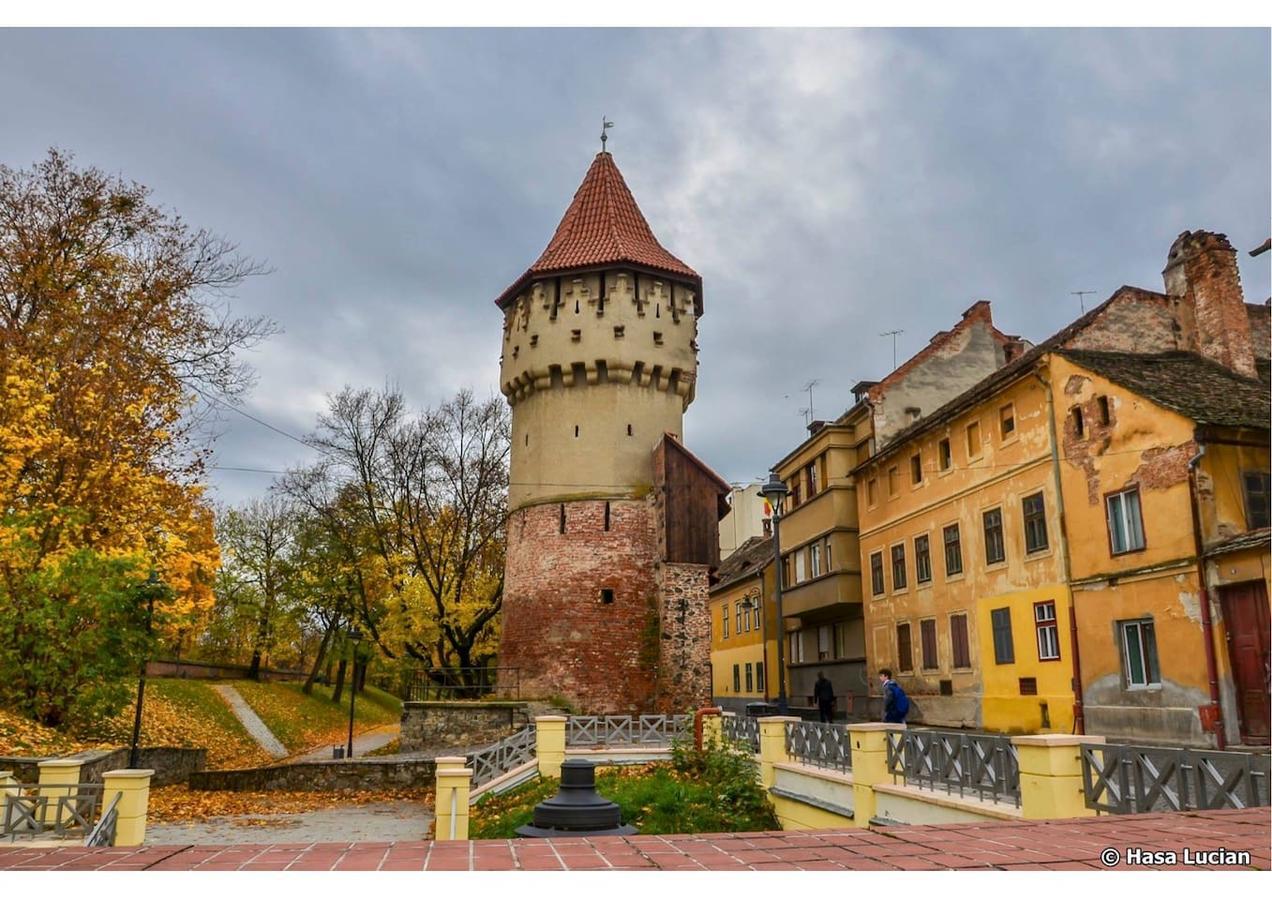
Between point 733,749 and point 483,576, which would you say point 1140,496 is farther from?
point 483,576

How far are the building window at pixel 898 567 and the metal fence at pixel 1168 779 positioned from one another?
58.2ft

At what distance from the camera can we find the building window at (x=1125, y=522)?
18406 mm

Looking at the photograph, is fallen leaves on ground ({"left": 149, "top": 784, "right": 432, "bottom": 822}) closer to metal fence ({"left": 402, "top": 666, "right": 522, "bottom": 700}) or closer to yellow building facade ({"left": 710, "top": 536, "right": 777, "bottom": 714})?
metal fence ({"left": 402, "top": 666, "right": 522, "bottom": 700})

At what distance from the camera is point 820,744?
53.2ft

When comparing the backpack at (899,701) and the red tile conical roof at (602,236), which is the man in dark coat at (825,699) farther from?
the red tile conical roof at (602,236)

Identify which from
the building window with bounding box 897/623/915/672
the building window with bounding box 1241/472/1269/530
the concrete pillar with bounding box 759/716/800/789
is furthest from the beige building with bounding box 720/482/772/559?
the building window with bounding box 1241/472/1269/530

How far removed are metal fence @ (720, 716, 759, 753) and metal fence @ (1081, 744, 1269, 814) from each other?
10.4m

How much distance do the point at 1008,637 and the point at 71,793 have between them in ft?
62.4

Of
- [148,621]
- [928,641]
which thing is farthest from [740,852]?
[928,641]

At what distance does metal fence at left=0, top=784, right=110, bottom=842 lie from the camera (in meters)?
10.7

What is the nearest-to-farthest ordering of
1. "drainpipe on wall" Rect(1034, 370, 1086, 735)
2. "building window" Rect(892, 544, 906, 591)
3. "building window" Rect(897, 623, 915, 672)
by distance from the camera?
1. "drainpipe on wall" Rect(1034, 370, 1086, 735)
2. "building window" Rect(897, 623, 915, 672)
3. "building window" Rect(892, 544, 906, 591)

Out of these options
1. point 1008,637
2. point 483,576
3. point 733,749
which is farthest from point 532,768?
point 483,576

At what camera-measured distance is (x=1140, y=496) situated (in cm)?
1830

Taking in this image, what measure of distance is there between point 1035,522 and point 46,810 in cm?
1943
